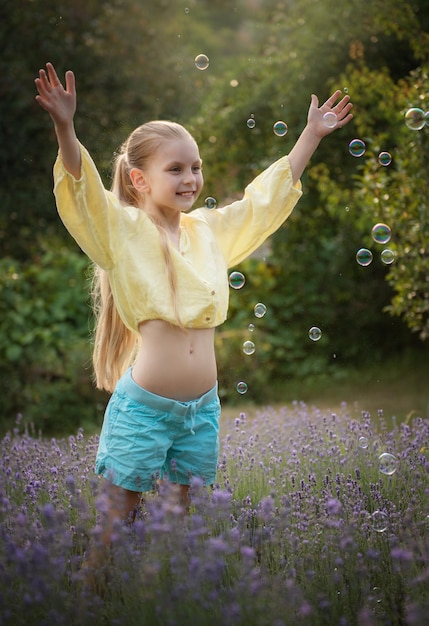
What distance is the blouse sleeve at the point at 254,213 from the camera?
3.26 m

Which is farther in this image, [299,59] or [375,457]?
[299,59]

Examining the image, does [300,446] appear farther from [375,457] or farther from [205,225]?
[205,225]

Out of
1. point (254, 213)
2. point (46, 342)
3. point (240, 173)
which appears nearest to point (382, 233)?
point (254, 213)

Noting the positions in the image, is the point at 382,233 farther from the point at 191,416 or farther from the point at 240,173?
the point at 240,173

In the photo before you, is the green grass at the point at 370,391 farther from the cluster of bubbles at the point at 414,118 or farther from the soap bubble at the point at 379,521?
the soap bubble at the point at 379,521

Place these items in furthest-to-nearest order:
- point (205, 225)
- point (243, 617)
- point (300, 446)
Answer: point (300, 446), point (205, 225), point (243, 617)

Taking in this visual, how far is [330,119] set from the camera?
333 cm

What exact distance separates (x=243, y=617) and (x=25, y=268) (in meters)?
6.61

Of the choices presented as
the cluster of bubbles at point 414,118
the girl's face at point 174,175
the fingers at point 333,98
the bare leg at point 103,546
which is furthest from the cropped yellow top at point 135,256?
the cluster of bubbles at point 414,118

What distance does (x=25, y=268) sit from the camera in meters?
8.30

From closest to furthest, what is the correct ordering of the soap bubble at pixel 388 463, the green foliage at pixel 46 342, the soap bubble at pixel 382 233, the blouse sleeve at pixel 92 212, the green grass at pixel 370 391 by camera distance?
1. the blouse sleeve at pixel 92 212
2. the soap bubble at pixel 388 463
3. the soap bubble at pixel 382 233
4. the green foliage at pixel 46 342
5. the green grass at pixel 370 391

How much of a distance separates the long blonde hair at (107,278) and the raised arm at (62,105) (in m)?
0.39

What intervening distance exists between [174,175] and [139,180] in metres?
0.16

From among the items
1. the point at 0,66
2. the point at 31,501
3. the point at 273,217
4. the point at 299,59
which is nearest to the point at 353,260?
the point at 299,59
